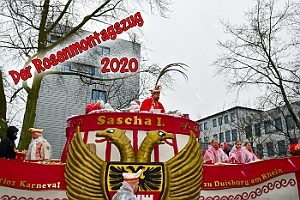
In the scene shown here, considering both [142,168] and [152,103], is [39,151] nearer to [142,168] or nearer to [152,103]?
[152,103]

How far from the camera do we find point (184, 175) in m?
4.06

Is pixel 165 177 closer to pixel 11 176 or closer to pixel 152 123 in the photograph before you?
pixel 152 123

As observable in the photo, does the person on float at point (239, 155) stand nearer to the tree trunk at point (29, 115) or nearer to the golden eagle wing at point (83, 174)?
the golden eagle wing at point (83, 174)

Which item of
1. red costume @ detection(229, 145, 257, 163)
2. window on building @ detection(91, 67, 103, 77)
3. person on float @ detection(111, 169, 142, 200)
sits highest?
window on building @ detection(91, 67, 103, 77)

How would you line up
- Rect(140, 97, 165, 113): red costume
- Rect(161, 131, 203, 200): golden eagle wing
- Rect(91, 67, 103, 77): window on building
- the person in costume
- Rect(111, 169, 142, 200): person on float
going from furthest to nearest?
Rect(91, 67, 103, 77): window on building
the person in costume
Rect(140, 97, 165, 113): red costume
Rect(161, 131, 203, 200): golden eagle wing
Rect(111, 169, 142, 200): person on float

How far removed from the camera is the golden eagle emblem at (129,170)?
12.6ft

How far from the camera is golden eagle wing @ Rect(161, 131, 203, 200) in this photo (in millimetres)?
3924

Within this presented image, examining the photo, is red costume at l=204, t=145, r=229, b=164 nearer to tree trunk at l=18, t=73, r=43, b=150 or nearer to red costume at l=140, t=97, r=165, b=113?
red costume at l=140, t=97, r=165, b=113

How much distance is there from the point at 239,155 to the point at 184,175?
316cm

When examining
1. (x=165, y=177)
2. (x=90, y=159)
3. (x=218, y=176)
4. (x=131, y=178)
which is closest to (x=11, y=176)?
(x=90, y=159)

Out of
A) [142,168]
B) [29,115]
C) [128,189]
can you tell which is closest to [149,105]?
[142,168]

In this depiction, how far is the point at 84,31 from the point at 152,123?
7.80 metres

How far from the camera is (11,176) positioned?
389 cm

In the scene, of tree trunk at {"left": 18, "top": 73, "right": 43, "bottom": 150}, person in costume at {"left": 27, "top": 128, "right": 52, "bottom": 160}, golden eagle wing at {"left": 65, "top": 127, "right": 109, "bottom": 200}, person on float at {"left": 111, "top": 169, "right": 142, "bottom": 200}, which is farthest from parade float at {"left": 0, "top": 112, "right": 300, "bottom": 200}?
tree trunk at {"left": 18, "top": 73, "right": 43, "bottom": 150}
